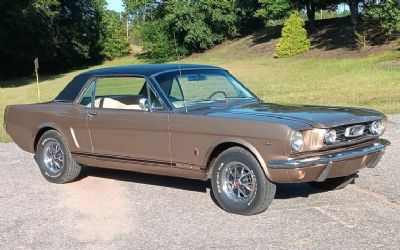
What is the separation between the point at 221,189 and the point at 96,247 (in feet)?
4.91

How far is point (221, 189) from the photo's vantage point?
19.5 ft

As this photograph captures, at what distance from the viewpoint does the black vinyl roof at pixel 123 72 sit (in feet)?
22.6

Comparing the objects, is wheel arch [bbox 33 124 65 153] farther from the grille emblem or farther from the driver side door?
the grille emblem

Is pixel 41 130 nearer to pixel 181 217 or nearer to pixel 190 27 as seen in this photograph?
pixel 181 217

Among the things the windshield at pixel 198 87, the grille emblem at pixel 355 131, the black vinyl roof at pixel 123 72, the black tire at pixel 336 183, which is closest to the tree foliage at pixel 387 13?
the windshield at pixel 198 87

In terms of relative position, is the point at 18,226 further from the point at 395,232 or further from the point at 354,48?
the point at 354,48

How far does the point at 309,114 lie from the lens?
5.79m

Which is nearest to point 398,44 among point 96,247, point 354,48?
point 354,48

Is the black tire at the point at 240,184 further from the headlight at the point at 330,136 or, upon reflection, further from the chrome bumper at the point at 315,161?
the headlight at the point at 330,136

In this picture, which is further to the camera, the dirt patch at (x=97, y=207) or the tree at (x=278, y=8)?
the tree at (x=278, y=8)

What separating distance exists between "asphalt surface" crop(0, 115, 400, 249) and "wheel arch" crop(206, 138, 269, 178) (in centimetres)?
50

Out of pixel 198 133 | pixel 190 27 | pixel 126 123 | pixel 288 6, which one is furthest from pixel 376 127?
pixel 190 27

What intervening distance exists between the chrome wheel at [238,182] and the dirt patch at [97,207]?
40.6 inches

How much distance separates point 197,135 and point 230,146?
38cm
